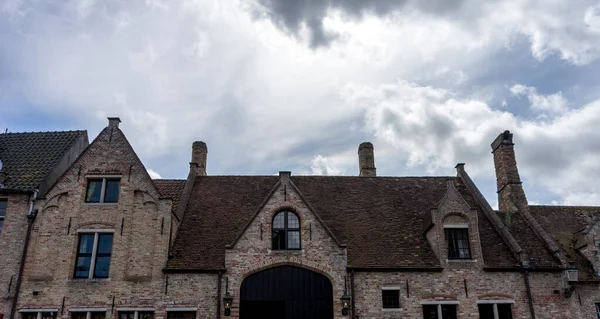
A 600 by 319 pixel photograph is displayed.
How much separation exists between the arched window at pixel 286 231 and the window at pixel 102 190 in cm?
709

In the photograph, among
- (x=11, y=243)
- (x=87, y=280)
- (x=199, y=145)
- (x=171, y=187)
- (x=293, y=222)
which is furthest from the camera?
(x=199, y=145)

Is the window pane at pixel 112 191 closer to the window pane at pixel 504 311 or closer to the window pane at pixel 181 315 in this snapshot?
the window pane at pixel 181 315

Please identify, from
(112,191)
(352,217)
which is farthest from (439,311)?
(112,191)

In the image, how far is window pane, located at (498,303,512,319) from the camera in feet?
60.8

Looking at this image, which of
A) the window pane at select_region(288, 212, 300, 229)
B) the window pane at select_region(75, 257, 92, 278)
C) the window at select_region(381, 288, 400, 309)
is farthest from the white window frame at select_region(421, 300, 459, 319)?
the window pane at select_region(75, 257, 92, 278)

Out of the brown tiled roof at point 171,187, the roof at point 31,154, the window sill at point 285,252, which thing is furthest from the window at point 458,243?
the roof at point 31,154

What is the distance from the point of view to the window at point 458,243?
19.3m

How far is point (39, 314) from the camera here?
1752cm

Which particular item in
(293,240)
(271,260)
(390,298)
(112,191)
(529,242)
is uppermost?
(112,191)

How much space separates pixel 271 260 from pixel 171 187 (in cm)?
798

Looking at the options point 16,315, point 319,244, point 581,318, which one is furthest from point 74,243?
point 581,318

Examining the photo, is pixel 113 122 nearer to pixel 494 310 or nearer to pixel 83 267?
pixel 83 267

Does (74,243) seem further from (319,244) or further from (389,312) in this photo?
(389,312)

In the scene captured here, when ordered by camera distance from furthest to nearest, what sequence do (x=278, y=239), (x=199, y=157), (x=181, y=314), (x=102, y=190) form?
(x=199, y=157), (x=102, y=190), (x=278, y=239), (x=181, y=314)
